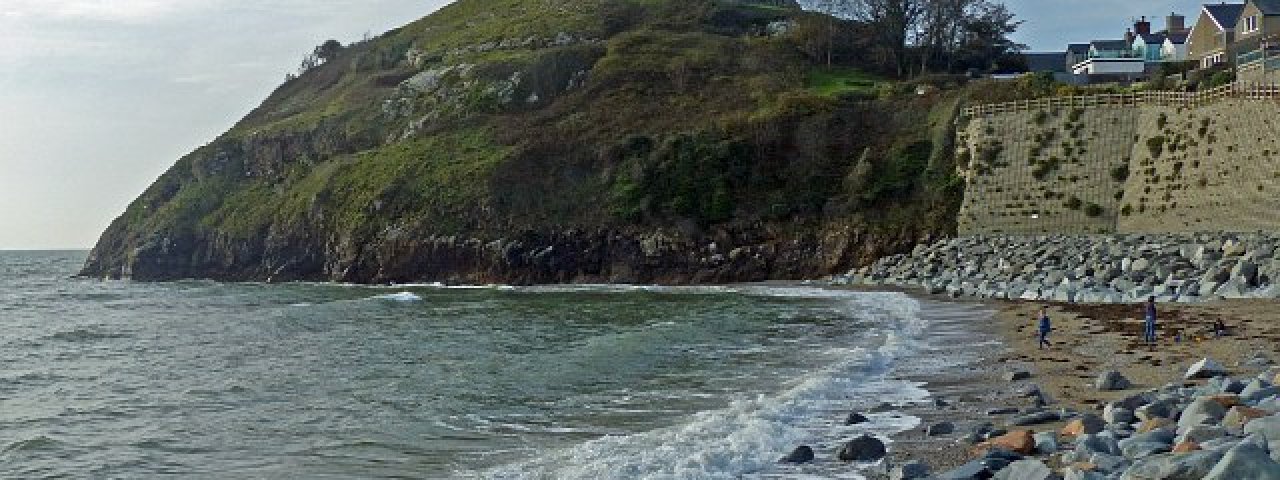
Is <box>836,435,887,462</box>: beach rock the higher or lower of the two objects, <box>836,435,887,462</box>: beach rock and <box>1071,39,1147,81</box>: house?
the lower

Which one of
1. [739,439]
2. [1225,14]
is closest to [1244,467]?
[739,439]

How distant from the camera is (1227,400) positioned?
41.8 feet

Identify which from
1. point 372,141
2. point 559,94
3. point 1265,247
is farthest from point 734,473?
point 372,141

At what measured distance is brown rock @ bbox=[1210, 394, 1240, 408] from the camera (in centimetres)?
1253

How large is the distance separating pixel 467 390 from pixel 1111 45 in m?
80.8

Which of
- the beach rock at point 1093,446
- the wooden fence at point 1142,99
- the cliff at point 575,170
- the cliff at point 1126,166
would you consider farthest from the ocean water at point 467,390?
the wooden fence at point 1142,99


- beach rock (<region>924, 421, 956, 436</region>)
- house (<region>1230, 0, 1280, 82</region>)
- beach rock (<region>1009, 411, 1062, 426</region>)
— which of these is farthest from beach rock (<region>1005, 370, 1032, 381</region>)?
house (<region>1230, 0, 1280, 82</region>)

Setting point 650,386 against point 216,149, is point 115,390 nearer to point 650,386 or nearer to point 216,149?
point 650,386

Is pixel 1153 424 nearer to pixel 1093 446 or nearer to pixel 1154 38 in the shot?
pixel 1093 446

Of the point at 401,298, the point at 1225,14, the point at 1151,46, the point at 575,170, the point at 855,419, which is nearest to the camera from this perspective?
the point at 855,419

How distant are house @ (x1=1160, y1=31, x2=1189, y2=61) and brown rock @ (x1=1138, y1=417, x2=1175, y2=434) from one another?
7920 centimetres

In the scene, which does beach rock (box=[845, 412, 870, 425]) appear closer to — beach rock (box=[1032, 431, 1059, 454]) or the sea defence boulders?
beach rock (box=[1032, 431, 1059, 454])

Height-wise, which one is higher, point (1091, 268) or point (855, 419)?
point (1091, 268)

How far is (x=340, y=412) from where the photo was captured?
19641 mm
